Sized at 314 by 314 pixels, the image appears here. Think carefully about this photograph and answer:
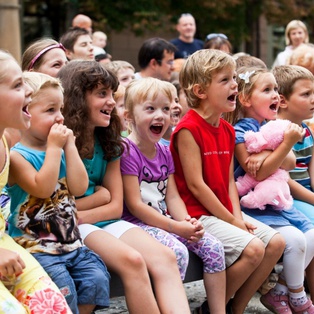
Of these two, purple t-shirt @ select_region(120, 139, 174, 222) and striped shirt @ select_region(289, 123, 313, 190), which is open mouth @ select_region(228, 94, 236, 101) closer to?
purple t-shirt @ select_region(120, 139, 174, 222)

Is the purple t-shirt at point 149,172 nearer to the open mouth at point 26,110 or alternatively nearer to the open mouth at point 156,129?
the open mouth at point 156,129

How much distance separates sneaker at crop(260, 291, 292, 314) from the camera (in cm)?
477

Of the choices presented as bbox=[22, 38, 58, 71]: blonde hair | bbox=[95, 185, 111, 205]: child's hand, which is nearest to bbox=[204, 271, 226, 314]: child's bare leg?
bbox=[95, 185, 111, 205]: child's hand

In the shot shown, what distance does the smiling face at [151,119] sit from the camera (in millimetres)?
4461

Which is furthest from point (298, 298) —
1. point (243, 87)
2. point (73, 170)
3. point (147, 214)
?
point (73, 170)

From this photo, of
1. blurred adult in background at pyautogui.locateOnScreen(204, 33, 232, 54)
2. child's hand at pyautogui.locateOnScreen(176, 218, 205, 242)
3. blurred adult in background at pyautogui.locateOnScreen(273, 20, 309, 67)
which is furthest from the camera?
blurred adult in background at pyautogui.locateOnScreen(273, 20, 309, 67)

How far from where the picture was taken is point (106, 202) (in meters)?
4.16

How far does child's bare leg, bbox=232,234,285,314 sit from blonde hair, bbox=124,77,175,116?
3.54ft

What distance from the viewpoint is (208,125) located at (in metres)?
4.70

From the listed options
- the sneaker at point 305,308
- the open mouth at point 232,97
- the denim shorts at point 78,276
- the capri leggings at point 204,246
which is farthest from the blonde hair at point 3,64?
the sneaker at point 305,308

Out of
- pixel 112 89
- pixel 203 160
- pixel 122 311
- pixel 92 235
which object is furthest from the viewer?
pixel 122 311

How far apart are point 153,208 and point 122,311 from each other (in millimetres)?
1196

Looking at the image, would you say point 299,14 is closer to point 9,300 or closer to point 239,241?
point 239,241

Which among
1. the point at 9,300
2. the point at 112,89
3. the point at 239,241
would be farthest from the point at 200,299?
the point at 9,300
